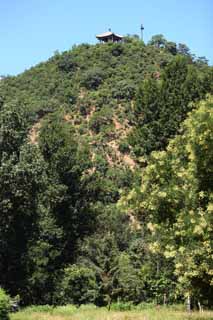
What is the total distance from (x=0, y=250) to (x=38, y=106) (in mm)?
42798

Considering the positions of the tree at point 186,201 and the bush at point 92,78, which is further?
the bush at point 92,78

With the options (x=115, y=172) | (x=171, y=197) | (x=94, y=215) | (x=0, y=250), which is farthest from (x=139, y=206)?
(x=115, y=172)

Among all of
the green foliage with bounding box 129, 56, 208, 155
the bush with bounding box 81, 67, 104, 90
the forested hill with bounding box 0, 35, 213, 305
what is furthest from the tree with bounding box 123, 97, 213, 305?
the bush with bounding box 81, 67, 104, 90

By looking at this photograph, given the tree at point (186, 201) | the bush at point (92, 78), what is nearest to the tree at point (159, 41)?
the bush at point (92, 78)

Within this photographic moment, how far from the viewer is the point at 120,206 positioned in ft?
52.9

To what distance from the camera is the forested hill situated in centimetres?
1380

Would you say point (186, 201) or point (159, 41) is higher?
point (159, 41)

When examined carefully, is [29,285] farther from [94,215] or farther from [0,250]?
[94,215]

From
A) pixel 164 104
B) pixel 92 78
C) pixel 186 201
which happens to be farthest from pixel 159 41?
pixel 186 201

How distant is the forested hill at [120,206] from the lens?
13797 mm

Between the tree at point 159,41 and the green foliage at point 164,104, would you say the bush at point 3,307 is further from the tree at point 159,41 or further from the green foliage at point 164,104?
the tree at point 159,41

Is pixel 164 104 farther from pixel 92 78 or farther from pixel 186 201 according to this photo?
pixel 92 78

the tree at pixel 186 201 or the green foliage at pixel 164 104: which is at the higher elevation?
the green foliage at pixel 164 104

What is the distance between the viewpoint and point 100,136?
225ft
